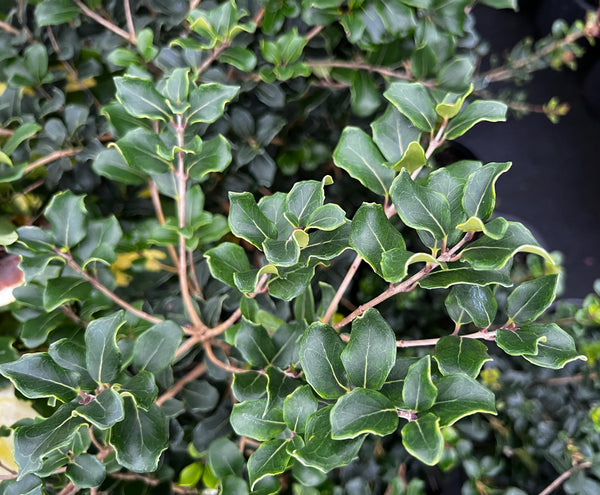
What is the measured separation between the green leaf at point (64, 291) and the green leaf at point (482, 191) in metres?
0.47

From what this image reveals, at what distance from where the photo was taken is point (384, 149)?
591 millimetres

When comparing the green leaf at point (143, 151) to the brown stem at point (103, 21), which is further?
the brown stem at point (103, 21)

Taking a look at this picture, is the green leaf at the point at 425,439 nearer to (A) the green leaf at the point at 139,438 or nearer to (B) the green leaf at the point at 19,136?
(A) the green leaf at the point at 139,438

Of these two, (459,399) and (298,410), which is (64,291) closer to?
(298,410)

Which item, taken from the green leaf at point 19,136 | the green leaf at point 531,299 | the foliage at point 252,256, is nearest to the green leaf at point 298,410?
the foliage at point 252,256

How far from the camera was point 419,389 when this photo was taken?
0.43m

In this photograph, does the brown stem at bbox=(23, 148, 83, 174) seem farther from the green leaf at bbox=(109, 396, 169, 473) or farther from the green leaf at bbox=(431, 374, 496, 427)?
the green leaf at bbox=(431, 374, 496, 427)

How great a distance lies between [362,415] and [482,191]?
0.71 feet

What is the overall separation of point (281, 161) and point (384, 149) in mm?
373

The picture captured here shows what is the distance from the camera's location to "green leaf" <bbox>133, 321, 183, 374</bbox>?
1.96 ft

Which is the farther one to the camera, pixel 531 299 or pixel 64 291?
pixel 64 291

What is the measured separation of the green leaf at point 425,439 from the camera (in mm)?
398

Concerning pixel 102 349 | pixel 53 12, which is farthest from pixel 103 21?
pixel 102 349

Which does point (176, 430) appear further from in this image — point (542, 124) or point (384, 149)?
point (542, 124)
